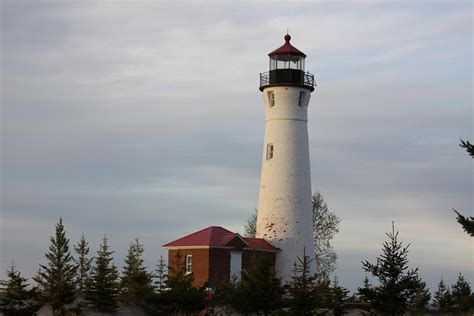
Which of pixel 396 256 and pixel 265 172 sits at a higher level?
pixel 265 172

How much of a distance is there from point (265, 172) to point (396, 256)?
654 inches

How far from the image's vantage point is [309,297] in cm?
3934

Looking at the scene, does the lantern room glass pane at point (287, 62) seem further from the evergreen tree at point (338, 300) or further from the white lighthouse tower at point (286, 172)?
the evergreen tree at point (338, 300)

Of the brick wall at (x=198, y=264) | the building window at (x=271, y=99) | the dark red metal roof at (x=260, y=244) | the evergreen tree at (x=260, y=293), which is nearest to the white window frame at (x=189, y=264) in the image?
the brick wall at (x=198, y=264)

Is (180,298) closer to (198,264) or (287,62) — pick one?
(198,264)

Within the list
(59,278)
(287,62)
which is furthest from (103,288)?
(287,62)

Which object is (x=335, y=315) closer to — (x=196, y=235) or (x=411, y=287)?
(x=411, y=287)

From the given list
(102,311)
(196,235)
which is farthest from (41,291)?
(196,235)

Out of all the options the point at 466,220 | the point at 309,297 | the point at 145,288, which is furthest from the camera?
the point at 145,288

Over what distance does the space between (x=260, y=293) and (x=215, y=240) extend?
12.2 m

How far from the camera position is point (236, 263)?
176 feet

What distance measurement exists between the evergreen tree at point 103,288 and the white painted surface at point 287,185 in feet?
38.5

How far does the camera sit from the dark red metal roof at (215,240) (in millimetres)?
53069

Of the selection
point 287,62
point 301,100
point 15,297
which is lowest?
point 15,297
